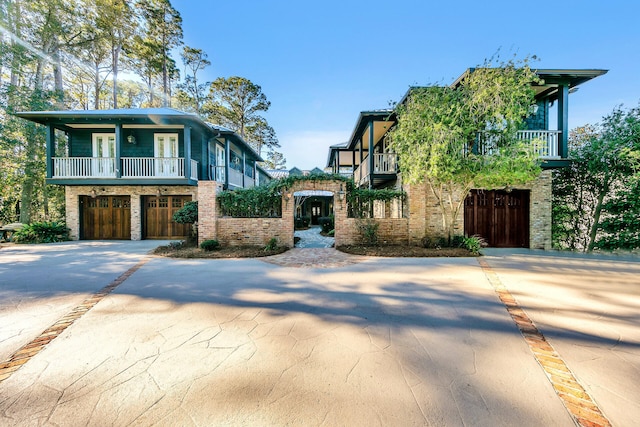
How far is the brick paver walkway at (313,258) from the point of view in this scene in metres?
6.59

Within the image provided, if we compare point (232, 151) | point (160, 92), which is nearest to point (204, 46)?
point (160, 92)

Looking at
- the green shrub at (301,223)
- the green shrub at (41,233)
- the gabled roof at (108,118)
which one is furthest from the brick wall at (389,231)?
the green shrub at (41,233)

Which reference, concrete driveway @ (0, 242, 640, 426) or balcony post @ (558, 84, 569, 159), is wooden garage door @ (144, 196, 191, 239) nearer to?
concrete driveway @ (0, 242, 640, 426)

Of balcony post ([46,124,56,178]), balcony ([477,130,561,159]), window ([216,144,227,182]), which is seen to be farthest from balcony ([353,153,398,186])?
balcony post ([46,124,56,178])

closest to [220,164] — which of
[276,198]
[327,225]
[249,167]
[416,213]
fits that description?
[249,167]

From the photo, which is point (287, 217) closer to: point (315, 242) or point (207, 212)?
point (315, 242)

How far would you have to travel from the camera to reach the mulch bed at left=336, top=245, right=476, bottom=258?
7688 millimetres

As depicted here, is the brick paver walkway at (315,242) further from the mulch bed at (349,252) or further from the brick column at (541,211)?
the brick column at (541,211)

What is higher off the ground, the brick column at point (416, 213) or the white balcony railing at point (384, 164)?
the white balcony railing at point (384, 164)

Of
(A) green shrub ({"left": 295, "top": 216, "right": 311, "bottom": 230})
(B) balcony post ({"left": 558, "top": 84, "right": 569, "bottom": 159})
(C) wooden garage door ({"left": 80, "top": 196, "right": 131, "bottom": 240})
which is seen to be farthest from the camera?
(A) green shrub ({"left": 295, "top": 216, "right": 311, "bottom": 230})

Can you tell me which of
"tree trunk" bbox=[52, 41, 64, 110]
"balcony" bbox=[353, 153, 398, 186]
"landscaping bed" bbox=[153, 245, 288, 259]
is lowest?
"landscaping bed" bbox=[153, 245, 288, 259]

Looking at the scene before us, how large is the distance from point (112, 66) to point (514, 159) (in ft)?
77.8

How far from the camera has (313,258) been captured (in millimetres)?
7348

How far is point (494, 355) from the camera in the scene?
2.46 metres
